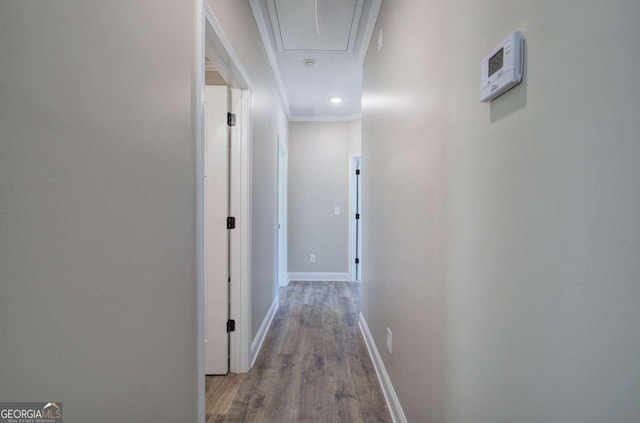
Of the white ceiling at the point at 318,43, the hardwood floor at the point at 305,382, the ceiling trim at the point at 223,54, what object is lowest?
the hardwood floor at the point at 305,382

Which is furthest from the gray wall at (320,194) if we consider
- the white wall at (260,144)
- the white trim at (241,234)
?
the white trim at (241,234)

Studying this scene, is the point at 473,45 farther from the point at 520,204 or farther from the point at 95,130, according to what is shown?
the point at 95,130

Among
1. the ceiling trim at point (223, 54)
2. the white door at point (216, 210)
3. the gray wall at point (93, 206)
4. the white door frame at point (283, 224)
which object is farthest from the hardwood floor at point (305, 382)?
the ceiling trim at point (223, 54)

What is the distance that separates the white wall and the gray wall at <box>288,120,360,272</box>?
5.01ft

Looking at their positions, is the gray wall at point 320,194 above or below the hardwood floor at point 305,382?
above

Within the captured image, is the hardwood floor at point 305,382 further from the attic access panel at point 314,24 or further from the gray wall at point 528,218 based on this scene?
the attic access panel at point 314,24

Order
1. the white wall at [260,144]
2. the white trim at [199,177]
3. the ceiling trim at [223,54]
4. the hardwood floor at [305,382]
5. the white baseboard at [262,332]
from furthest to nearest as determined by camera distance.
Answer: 1. the white baseboard at [262,332]
2. the white wall at [260,144]
3. the hardwood floor at [305,382]
4. the ceiling trim at [223,54]
5. the white trim at [199,177]

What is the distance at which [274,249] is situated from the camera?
3.39 m

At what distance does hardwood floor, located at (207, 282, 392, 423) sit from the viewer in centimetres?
174

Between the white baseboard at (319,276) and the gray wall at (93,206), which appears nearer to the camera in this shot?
the gray wall at (93,206)

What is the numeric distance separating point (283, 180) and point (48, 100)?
418cm

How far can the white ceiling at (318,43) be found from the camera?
2311mm

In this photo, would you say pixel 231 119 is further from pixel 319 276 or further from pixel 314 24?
pixel 319 276

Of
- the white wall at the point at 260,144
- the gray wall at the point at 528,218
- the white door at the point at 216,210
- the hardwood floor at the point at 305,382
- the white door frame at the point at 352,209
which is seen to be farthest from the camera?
the white door frame at the point at 352,209
